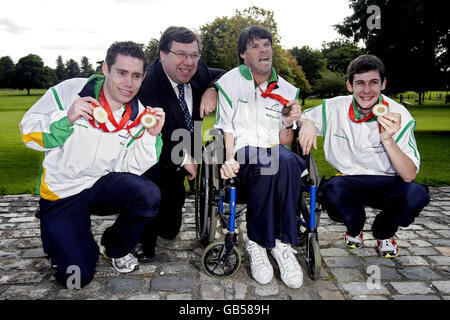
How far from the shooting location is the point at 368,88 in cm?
343

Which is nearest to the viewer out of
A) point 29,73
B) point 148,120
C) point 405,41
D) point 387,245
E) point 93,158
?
point 148,120

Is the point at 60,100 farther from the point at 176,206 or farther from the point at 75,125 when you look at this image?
the point at 176,206

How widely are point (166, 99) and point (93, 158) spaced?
1016 millimetres

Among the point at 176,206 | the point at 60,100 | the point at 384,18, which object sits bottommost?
the point at 176,206

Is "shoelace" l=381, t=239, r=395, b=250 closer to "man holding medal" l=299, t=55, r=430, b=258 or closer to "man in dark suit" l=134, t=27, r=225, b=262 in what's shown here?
"man holding medal" l=299, t=55, r=430, b=258

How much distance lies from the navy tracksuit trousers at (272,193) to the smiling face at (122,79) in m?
1.11

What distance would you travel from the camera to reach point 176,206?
13.2 ft

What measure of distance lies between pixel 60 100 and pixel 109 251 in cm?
132

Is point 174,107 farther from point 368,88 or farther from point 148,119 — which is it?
point 368,88

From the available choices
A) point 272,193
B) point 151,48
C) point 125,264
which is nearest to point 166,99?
point 272,193

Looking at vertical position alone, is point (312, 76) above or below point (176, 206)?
above

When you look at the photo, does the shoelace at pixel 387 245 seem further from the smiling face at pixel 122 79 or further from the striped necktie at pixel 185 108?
the smiling face at pixel 122 79

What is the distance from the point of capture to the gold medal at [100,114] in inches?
113
